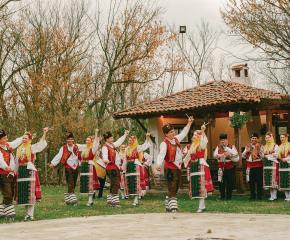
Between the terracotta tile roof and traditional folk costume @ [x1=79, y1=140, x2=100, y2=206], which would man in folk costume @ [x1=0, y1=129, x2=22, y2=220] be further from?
the terracotta tile roof

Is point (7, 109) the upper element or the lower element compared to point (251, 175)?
upper

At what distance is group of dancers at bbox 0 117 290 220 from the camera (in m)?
8.58

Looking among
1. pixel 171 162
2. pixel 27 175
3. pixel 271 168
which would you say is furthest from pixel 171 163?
pixel 271 168

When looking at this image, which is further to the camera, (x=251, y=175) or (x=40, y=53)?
(x=40, y=53)

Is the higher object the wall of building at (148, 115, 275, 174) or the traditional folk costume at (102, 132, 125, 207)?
the wall of building at (148, 115, 275, 174)

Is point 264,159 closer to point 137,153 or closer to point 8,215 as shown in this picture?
point 137,153

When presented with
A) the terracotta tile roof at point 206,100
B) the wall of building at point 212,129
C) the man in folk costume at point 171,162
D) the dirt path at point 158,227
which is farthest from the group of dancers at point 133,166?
the wall of building at point 212,129

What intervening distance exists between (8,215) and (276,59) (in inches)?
444

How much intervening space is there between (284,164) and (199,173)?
3.68 metres

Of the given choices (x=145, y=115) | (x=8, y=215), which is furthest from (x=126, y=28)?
(x=8, y=215)

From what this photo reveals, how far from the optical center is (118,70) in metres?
25.7

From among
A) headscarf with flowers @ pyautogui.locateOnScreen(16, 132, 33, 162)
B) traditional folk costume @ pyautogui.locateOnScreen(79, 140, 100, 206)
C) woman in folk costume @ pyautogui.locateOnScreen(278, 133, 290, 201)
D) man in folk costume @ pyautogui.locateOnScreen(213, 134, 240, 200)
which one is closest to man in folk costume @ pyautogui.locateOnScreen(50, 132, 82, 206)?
traditional folk costume @ pyautogui.locateOnScreen(79, 140, 100, 206)

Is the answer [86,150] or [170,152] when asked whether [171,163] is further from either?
[86,150]

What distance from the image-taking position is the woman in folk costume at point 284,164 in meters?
11.4
